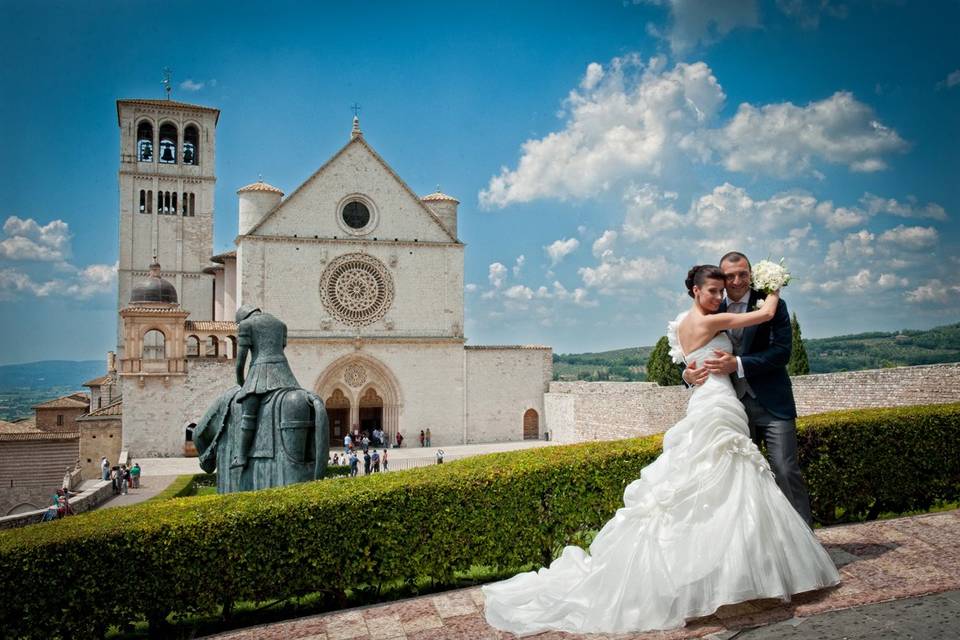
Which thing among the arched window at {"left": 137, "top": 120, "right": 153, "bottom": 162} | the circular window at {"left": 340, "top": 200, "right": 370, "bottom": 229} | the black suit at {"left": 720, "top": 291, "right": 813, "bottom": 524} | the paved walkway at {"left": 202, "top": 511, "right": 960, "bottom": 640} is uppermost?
the arched window at {"left": 137, "top": 120, "right": 153, "bottom": 162}

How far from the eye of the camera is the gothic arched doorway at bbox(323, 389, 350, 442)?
36.1 metres

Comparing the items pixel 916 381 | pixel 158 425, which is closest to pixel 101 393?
pixel 158 425

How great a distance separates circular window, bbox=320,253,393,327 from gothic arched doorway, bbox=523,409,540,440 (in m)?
9.31

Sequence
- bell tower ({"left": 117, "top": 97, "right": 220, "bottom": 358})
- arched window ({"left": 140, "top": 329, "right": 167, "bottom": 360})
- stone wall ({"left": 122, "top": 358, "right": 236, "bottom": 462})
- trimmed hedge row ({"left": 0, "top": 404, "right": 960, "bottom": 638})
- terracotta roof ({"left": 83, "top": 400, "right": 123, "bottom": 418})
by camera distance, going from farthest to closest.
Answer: bell tower ({"left": 117, "top": 97, "right": 220, "bottom": 358}) < arched window ({"left": 140, "top": 329, "right": 167, "bottom": 360}) < terracotta roof ({"left": 83, "top": 400, "right": 123, "bottom": 418}) < stone wall ({"left": 122, "top": 358, "right": 236, "bottom": 462}) < trimmed hedge row ({"left": 0, "top": 404, "right": 960, "bottom": 638})

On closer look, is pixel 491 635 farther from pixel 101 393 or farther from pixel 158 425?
pixel 101 393

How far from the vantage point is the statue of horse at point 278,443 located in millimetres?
8656

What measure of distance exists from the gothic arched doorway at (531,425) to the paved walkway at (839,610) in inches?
1261

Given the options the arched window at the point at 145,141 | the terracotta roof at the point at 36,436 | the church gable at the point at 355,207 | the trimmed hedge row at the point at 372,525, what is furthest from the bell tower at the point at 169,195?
the trimmed hedge row at the point at 372,525

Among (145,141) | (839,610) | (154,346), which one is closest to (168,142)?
(145,141)

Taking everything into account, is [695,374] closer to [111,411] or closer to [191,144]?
[111,411]

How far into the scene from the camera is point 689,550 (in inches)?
182

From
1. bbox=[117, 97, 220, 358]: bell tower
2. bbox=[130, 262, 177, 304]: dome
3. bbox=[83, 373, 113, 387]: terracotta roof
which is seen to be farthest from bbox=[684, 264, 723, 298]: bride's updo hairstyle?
bbox=[117, 97, 220, 358]: bell tower

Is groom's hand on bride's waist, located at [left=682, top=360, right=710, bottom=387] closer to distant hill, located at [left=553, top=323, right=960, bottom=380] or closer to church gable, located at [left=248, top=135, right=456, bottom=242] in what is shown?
church gable, located at [left=248, top=135, right=456, bottom=242]

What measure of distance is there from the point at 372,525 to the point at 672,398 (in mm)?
21060
